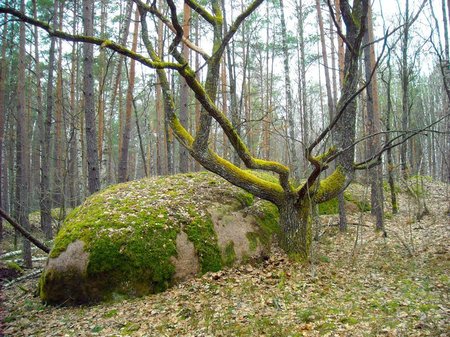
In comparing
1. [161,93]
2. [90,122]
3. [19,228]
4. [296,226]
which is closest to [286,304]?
[296,226]

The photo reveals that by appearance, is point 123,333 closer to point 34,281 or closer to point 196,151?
point 196,151

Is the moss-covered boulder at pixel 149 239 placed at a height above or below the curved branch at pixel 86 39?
below

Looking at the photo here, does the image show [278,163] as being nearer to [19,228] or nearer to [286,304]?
[286,304]

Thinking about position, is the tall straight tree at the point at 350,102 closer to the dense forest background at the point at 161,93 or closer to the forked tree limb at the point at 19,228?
the dense forest background at the point at 161,93

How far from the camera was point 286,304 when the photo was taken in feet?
15.3

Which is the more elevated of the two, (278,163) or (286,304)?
(278,163)

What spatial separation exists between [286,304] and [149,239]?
247cm

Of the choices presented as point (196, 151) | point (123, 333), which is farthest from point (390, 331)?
point (196, 151)

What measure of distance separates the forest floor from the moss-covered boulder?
248mm

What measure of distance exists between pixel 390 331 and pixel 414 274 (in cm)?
245

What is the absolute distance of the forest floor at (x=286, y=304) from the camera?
12.8ft

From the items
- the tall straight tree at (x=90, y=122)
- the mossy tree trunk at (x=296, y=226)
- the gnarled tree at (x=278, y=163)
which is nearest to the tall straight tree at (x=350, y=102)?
the gnarled tree at (x=278, y=163)

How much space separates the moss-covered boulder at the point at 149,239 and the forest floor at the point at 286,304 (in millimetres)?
248

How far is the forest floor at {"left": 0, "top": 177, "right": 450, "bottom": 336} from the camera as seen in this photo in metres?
3.90
